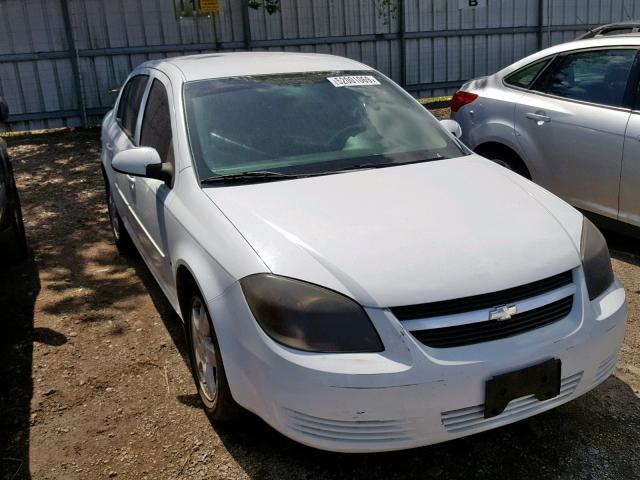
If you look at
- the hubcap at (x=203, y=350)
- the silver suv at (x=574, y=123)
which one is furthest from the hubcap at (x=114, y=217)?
the silver suv at (x=574, y=123)

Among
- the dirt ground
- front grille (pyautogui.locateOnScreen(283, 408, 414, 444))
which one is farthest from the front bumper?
the dirt ground

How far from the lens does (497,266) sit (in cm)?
252

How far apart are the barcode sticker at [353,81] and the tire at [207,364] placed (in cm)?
160

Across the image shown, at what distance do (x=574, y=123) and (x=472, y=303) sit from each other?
3.06m

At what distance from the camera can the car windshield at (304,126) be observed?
3383 millimetres

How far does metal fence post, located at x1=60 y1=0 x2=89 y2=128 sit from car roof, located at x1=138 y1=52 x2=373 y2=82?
6.88 metres

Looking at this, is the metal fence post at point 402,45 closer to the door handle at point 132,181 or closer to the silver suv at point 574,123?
the silver suv at point 574,123

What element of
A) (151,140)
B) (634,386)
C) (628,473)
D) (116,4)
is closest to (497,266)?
(628,473)

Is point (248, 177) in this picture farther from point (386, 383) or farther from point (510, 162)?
point (510, 162)

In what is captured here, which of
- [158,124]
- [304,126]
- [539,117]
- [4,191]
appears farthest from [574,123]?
[4,191]

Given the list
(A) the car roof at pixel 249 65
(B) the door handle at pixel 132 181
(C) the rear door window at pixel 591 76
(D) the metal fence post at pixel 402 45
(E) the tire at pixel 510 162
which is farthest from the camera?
(D) the metal fence post at pixel 402 45

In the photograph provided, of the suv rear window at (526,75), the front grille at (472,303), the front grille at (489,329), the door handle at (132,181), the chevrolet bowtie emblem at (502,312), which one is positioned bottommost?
the front grille at (489,329)

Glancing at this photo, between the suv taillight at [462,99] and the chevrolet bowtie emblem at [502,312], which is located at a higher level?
the suv taillight at [462,99]

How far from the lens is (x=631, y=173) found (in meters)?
4.63
